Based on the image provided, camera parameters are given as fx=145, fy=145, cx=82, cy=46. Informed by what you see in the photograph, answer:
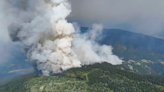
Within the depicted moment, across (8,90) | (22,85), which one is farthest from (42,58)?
(8,90)

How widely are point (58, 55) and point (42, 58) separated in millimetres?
15098

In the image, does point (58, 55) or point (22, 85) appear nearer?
point (22, 85)

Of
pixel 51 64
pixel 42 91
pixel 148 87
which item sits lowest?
pixel 148 87

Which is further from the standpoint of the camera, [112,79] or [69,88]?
[112,79]

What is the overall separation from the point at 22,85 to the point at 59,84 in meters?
27.0

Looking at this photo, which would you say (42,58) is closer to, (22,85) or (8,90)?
(22,85)

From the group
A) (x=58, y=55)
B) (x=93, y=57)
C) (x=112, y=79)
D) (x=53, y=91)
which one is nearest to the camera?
(x=53, y=91)

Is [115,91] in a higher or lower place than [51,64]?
lower

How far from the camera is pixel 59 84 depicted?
102812 mm

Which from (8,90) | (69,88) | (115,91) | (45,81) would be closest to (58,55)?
(45,81)

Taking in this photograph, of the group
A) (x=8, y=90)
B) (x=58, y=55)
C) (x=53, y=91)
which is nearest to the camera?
(x=53, y=91)

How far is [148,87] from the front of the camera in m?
105

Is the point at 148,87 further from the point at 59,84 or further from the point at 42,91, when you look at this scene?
the point at 42,91

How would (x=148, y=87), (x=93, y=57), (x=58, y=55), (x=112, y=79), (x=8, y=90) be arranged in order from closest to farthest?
(x=8, y=90) → (x=148, y=87) → (x=112, y=79) → (x=58, y=55) → (x=93, y=57)
